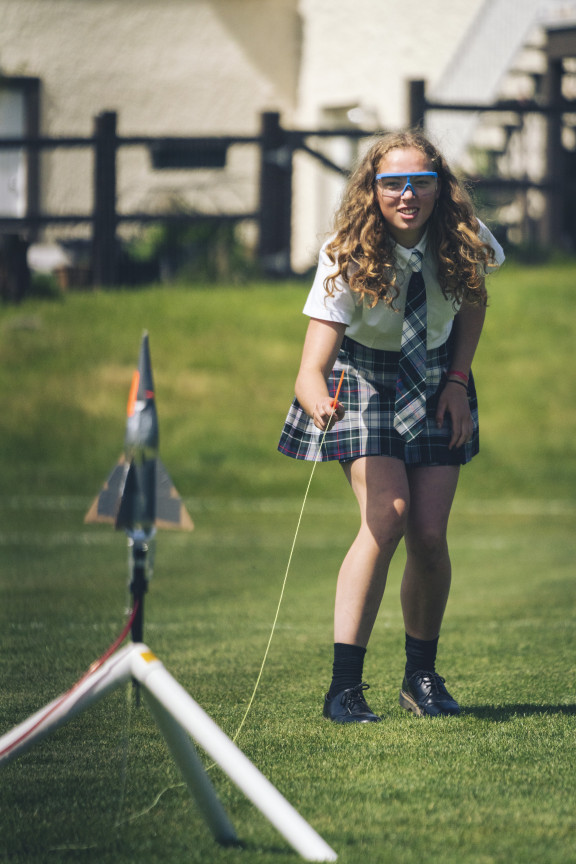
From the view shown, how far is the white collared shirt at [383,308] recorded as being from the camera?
3.76 m

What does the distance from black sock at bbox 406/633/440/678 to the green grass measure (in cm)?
→ 14

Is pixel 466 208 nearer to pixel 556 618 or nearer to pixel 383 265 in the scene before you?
pixel 383 265

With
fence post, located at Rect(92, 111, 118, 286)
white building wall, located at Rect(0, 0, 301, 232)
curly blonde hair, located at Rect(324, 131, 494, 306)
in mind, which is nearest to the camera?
curly blonde hair, located at Rect(324, 131, 494, 306)

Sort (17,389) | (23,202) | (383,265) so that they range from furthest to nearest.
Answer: (23,202) → (17,389) → (383,265)

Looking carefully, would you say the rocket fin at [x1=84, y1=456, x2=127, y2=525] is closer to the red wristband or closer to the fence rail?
the red wristband

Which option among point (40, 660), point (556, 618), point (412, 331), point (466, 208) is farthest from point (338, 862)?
point (556, 618)

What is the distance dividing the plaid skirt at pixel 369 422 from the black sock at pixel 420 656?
1.83 feet

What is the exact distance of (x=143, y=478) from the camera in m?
2.89

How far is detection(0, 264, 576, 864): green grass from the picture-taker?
2971 mm

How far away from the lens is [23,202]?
16.8 metres

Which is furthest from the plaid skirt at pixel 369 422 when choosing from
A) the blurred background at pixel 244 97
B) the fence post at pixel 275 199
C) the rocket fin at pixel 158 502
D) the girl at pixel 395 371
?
the blurred background at pixel 244 97

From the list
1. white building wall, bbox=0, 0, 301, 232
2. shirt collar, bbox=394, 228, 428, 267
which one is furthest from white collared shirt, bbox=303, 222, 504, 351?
white building wall, bbox=0, 0, 301, 232

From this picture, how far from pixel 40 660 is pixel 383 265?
84.9 inches

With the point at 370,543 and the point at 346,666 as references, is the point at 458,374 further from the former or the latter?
the point at 346,666
